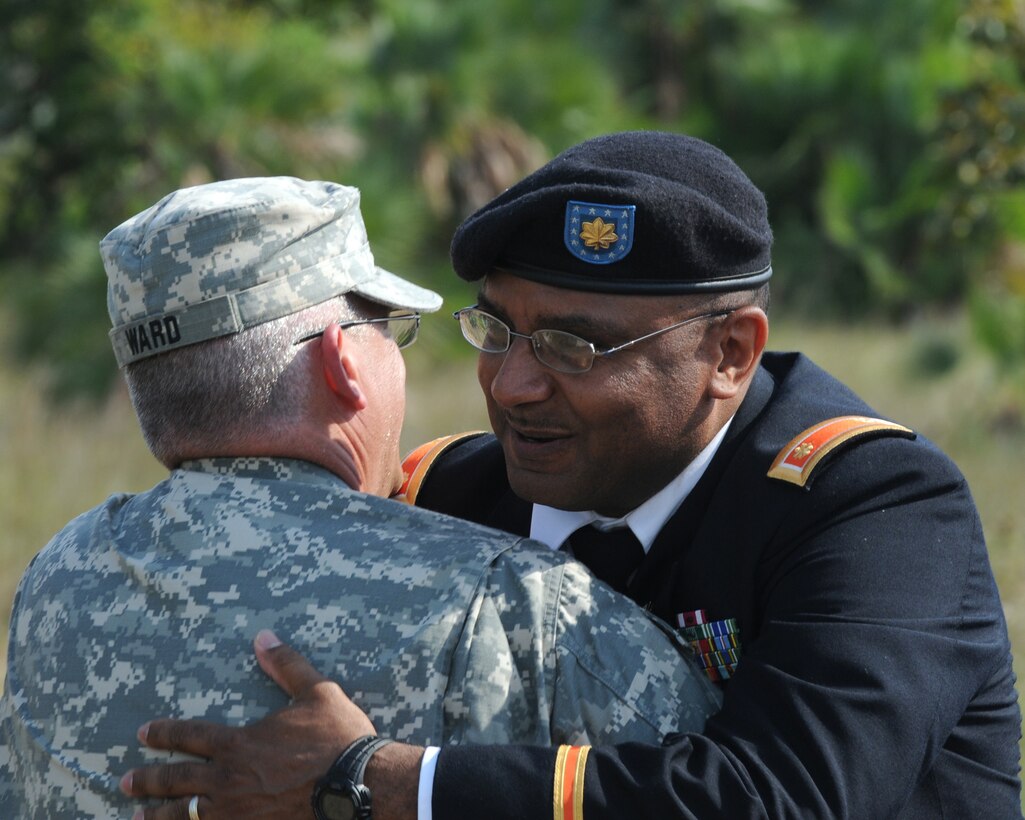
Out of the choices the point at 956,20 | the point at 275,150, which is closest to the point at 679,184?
the point at 956,20

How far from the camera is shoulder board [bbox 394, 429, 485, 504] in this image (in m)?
3.10

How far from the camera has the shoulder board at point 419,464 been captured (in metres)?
3.10

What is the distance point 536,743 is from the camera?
2.09 metres

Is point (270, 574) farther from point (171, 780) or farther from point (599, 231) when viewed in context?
point (599, 231)

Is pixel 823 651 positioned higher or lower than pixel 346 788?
higher

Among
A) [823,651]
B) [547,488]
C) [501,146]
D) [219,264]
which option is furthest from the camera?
[501,146]

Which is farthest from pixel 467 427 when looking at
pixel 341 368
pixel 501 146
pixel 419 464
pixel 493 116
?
pixel 341 368

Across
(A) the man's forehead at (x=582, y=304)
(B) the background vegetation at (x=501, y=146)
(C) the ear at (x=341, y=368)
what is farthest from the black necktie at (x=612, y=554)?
(B) the background vegetation at (x=501, y=146)

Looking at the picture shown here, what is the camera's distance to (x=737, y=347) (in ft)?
8.69

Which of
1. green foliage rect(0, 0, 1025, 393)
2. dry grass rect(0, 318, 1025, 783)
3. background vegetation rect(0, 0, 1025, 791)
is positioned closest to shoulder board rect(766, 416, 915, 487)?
dry grass rect(0, 318, 1025, 783)

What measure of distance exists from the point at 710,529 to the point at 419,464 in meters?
0.83

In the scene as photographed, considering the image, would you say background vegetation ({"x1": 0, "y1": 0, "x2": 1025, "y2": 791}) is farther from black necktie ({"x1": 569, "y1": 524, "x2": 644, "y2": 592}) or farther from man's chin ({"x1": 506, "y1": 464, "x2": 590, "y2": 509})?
man's chin ({"x1": 506, "y1": 464, "x2": 590, "y2": 509})

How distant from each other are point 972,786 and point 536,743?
787mm

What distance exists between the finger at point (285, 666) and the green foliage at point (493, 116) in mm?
5310
